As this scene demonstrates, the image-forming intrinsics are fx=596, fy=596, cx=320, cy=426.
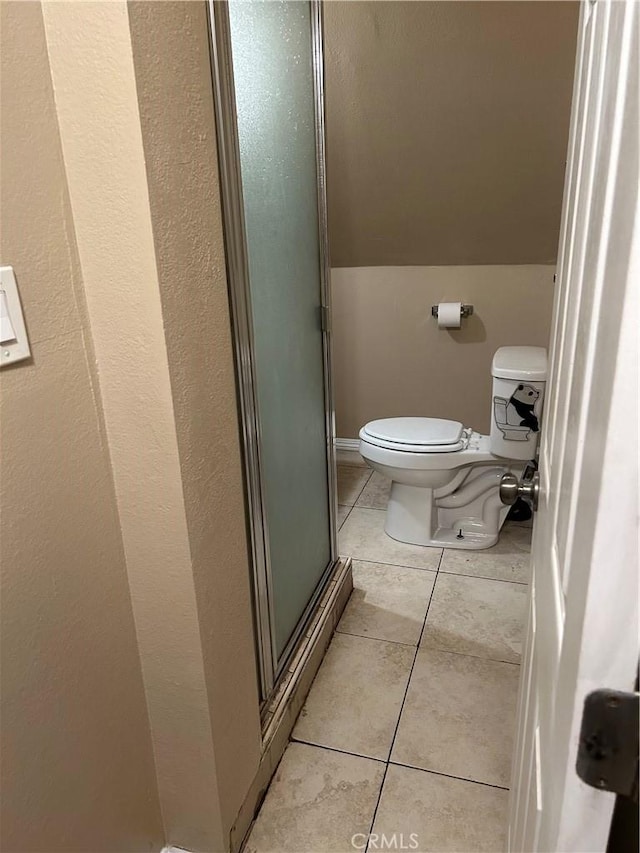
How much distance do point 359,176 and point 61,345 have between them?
7.04 ft

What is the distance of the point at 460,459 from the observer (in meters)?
2.34

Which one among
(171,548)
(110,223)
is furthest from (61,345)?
(171,548)

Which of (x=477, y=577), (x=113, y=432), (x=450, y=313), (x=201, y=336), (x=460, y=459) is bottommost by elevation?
(x=477, y=577)

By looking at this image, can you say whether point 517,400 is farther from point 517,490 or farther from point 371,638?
point 517,490

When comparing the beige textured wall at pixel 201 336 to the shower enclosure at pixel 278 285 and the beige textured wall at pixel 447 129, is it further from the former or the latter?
the beige textured wall at pixel 447 129

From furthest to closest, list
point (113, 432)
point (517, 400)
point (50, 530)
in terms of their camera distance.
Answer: point (517, 400), point (113, 432), point (50, 530)

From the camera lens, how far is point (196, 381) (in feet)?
3.31

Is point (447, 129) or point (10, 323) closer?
point (10, 323)

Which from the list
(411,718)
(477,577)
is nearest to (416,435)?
(477,577)

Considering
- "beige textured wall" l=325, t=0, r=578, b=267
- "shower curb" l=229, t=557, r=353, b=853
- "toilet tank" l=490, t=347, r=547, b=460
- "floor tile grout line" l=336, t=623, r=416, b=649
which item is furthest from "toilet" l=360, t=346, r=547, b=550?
"beige textured wall" l=325, t=0, r=578, b=267

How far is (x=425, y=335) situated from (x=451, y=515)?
1.03m

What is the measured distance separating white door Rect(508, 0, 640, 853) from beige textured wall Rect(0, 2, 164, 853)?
0.69 m

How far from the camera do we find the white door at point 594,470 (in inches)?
15.1

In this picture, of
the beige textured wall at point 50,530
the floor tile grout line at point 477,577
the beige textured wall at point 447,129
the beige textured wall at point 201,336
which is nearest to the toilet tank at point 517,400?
the floor tile grout line at point 477,577
